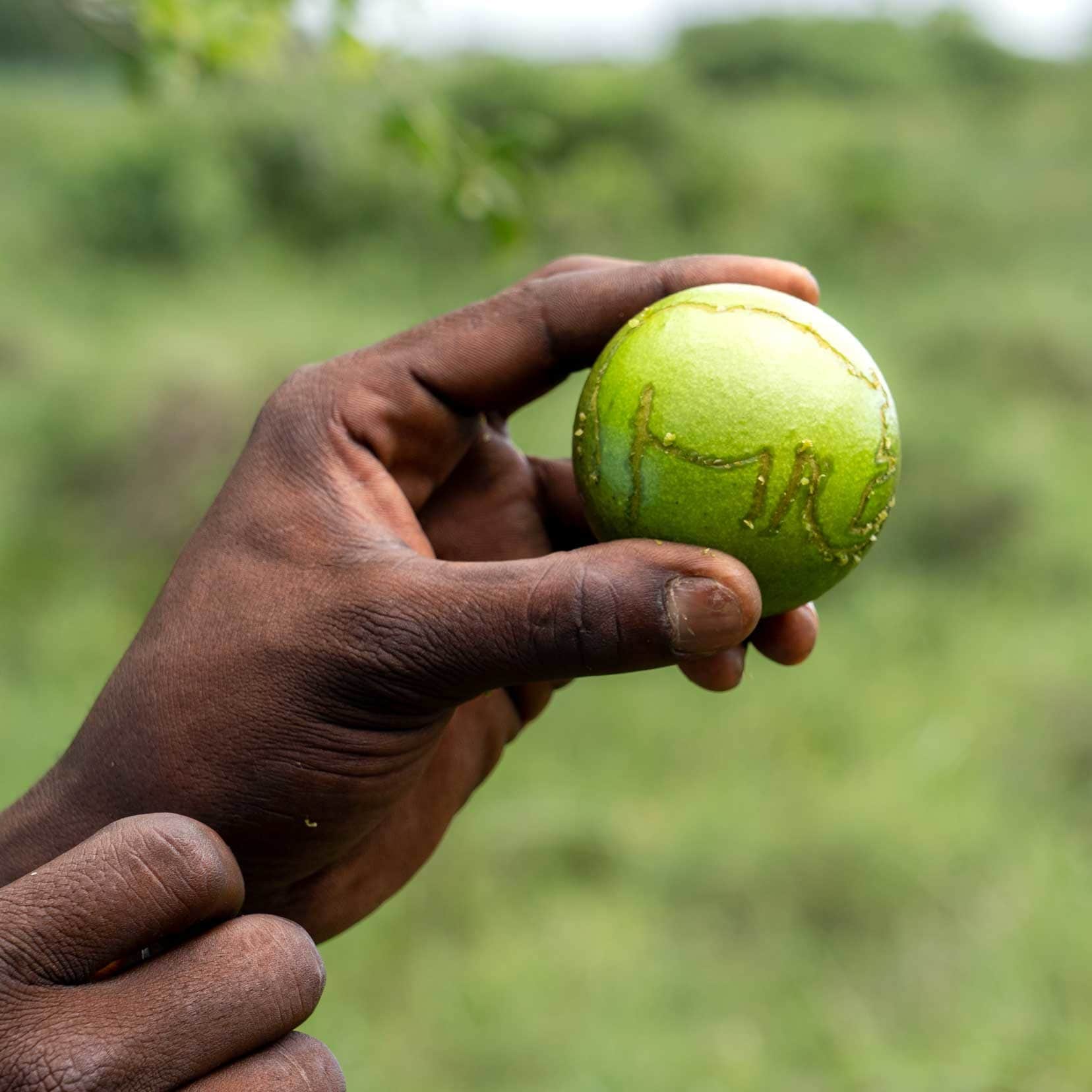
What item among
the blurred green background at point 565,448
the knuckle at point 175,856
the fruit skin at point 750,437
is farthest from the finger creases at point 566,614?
the blurred green background at point 565,448

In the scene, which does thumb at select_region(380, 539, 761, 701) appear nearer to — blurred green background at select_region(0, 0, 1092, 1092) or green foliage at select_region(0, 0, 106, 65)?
blurred green background at select_region(0, 0, 1092, 1092)

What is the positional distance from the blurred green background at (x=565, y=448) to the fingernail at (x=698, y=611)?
5.14ft

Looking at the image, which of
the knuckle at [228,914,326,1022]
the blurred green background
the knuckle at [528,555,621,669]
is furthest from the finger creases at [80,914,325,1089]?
the blurred green background

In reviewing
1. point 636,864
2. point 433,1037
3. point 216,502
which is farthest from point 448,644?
point 636,864

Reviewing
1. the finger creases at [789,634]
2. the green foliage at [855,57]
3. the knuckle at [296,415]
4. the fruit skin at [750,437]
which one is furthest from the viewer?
the green foliage at [855,57]

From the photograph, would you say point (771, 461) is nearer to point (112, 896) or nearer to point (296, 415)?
point (296, 415)

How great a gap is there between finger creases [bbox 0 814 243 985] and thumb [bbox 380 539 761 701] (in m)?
0.41

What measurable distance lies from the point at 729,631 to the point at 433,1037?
2.81 metres

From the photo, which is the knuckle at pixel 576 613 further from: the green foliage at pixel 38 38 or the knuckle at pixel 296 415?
the green foliage at pixel 38 38

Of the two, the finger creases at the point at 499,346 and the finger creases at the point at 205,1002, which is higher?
the finger creases at the point at 499,346

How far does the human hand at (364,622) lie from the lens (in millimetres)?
1740

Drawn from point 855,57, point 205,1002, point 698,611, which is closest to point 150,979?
point 205,1002

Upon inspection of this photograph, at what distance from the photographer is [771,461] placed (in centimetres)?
195

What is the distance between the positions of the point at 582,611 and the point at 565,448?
551 centimetres
